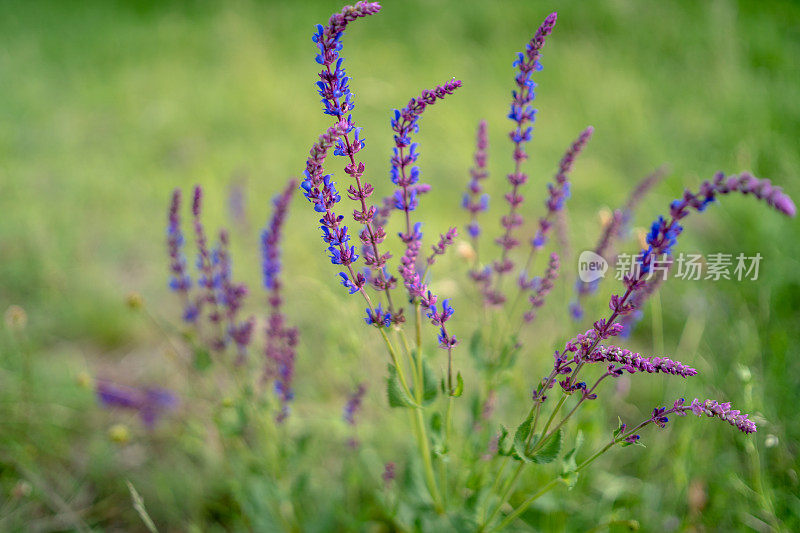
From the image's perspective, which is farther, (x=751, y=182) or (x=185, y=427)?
(x=185, y=427)

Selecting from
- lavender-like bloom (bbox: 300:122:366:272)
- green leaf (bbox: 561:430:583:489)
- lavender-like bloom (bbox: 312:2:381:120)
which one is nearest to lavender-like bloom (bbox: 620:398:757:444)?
green leaf (bbox: 561:430:583:489)

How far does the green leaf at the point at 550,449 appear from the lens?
127 centimetres

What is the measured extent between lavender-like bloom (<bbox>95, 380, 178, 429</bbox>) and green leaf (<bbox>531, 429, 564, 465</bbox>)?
174cm

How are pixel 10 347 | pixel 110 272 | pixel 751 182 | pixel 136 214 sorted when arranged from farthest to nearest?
pixel 136 214, pixel 110 272, pixel 10 347, pixel 751 182

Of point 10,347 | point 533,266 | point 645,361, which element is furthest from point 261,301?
point 645,361

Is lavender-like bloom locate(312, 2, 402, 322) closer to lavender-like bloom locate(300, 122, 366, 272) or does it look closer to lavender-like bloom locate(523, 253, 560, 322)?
lavender-like bloom locate(300, 122, 366, 272)

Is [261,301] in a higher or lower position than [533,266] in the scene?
lower

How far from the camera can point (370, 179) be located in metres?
4.00

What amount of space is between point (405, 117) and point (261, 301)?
231 cm

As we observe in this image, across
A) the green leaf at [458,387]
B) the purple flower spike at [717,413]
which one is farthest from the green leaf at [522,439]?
the purple flower spike at [717,413]

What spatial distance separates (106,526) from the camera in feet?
6.98

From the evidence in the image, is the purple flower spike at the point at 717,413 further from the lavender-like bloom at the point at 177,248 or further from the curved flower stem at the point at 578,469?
the lavender-like bloom at the point at 177,248

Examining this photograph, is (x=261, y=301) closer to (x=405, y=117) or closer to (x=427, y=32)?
(x=405, y=117)

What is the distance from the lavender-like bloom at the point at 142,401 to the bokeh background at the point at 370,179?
97 mm
